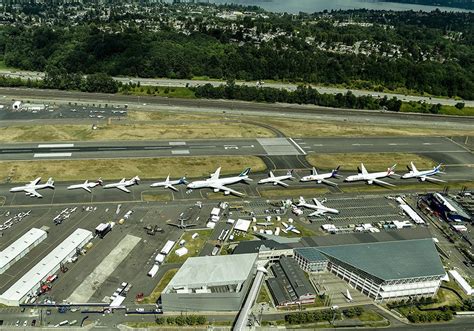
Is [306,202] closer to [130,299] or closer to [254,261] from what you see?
[254,261]

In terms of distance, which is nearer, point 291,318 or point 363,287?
point 291,318

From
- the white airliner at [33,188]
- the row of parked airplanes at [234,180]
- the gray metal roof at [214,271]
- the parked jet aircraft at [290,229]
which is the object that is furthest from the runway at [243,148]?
the gray metal roof at [214,271]

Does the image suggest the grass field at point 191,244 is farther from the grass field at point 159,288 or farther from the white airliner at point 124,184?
the white airliner at point 124,184

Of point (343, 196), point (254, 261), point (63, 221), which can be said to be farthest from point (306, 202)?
point (63, 221)

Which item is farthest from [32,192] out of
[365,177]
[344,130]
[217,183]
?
[344,130]

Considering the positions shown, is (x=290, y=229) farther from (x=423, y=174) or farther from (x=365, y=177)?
(x=423, y=174)

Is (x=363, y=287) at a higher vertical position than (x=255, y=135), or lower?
lower

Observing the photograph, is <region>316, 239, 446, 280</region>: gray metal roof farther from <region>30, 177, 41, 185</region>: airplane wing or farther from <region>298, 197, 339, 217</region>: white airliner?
<region>30, 177, 41, 185</region>: airplane wing
